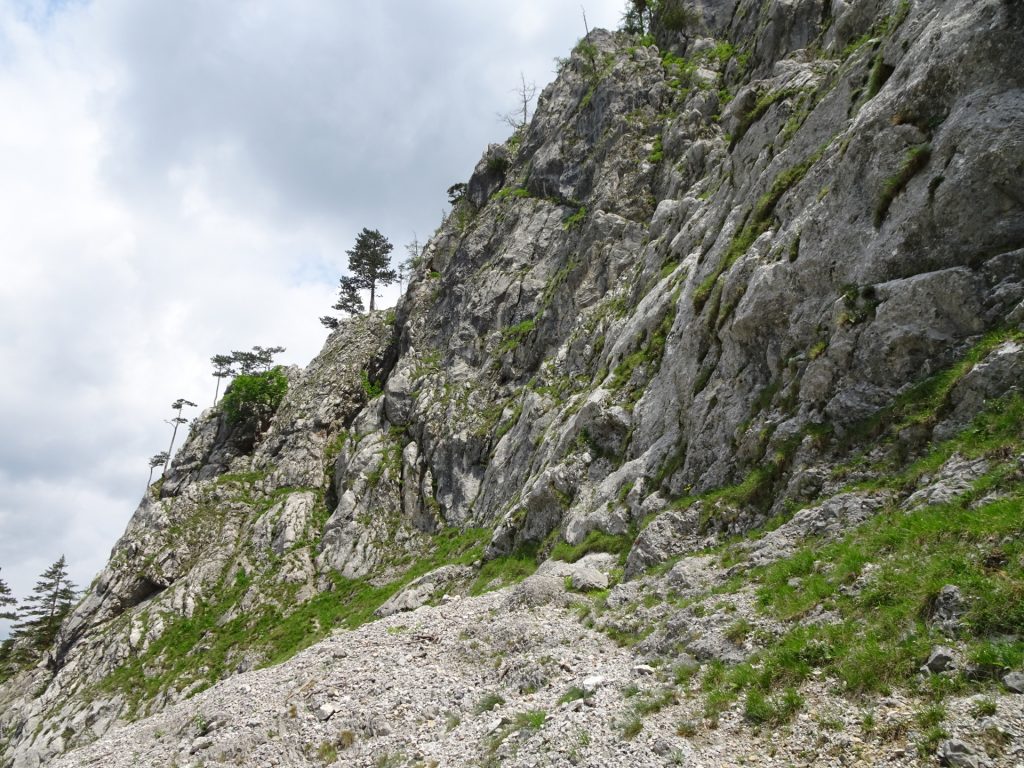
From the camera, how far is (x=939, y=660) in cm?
814

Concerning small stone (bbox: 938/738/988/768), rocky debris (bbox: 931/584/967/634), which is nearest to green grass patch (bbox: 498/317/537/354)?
rocky debris (bbox: 931/584/967/634)

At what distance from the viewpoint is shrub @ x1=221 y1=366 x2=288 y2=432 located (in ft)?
243

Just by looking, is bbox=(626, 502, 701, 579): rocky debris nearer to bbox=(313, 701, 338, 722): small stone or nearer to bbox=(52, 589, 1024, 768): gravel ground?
bbox=(52, 589, 1024, 768): gravel ground

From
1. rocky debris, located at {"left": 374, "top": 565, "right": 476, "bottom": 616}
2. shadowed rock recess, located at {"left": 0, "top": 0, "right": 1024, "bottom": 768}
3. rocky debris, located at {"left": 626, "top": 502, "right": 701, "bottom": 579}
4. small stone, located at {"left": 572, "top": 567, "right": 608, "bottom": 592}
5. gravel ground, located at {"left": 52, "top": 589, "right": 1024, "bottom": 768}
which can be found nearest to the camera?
gravel ground, located at {"left": 52, "top": 589, "right": 1024, "bottom": 768}

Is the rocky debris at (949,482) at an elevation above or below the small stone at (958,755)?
above

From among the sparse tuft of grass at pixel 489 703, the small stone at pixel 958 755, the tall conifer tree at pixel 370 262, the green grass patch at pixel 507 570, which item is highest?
the tall conifer tree at pixel 370 262

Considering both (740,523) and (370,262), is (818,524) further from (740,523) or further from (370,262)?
(370,262)

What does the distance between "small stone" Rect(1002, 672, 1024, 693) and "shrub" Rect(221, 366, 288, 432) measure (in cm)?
7802

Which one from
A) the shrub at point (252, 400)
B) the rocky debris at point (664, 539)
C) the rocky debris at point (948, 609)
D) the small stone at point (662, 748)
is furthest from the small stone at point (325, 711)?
the shrub at point (252, 400)

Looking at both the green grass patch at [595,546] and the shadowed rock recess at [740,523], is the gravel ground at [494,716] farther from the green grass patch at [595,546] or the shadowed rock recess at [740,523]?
the green grass patch at [595,546]

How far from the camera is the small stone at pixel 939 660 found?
26.4ft

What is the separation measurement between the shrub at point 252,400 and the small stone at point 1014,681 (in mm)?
78022

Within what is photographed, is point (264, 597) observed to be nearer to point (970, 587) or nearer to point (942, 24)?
point (970, 587)

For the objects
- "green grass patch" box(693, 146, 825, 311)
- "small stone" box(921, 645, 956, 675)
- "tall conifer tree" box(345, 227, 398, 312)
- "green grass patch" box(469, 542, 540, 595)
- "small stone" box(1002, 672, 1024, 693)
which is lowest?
"small stone" box(1002, 672, 1024, 693)
